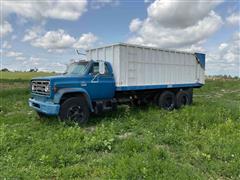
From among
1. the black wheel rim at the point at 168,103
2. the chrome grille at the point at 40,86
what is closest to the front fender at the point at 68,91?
the chrome grille at the point at 40,86

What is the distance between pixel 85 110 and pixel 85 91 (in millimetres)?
652

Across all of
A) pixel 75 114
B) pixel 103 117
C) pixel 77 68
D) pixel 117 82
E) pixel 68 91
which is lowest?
pixel 103 117

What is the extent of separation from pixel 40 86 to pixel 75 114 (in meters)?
1.54

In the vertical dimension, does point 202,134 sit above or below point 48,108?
below

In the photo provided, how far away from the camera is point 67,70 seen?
1031cm

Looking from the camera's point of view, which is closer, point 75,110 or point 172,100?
point 75,110

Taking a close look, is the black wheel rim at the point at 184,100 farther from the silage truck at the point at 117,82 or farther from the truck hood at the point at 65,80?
the truck hood at the point at 65,80

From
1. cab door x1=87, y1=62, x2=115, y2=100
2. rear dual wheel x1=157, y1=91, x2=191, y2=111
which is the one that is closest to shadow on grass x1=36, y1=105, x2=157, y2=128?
rear dual wheel x1=157, y1=91, x2=191, y2=111

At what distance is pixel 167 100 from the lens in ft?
41.3

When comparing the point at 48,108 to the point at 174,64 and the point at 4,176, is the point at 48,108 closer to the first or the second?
the point at 4,176

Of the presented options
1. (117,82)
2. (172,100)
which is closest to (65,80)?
(117,82)

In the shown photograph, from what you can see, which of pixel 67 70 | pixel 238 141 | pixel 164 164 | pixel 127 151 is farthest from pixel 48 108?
pixel 238 141

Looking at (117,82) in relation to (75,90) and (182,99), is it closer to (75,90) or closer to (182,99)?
(75,90)

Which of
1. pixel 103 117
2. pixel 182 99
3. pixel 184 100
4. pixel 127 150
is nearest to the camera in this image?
pixel 127 150
